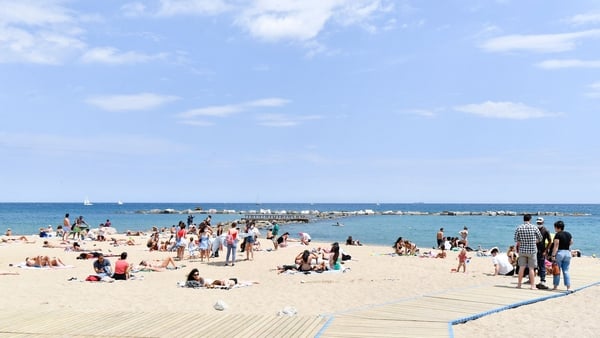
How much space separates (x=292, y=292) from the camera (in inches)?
491

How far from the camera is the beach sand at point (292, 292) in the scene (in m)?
9.24

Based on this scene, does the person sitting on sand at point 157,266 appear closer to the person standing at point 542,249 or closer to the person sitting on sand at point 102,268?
the person sitting on sand at point 102,268

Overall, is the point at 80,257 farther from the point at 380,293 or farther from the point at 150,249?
the point at 380,293

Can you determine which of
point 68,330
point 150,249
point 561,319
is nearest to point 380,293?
point 561,319

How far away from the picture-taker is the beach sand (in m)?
9.24

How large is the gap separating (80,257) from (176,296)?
10416mm

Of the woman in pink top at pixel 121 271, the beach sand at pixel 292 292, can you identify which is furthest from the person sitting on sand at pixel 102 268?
the beach sand at pixel 292 292

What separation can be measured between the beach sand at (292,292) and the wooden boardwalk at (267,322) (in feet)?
1.48

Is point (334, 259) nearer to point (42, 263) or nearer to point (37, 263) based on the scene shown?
point (42, 263)

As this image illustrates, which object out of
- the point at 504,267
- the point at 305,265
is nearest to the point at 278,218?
the point at 305,265

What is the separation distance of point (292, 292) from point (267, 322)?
4.12m

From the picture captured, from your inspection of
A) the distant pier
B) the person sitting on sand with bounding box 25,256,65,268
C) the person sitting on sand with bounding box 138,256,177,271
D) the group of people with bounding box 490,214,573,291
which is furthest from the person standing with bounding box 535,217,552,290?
the distant pier

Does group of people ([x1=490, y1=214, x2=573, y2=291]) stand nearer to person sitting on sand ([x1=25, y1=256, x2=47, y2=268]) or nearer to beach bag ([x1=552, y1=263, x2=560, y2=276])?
beach bag ([x1=552, y1=263, x2=560, y2=276])

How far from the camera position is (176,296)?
1192cm
